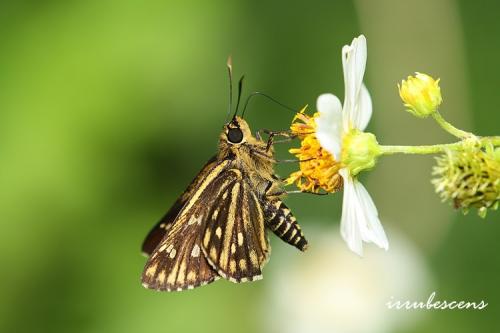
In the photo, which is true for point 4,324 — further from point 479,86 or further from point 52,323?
point 479,86

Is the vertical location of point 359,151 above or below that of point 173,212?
below

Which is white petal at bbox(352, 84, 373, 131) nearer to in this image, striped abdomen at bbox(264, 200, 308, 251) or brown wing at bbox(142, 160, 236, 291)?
striped abdomen at bbox(264, 200, 308, 251)

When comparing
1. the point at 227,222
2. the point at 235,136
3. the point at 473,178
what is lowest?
the point at 473,178

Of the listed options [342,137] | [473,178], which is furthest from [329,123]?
[473,178]

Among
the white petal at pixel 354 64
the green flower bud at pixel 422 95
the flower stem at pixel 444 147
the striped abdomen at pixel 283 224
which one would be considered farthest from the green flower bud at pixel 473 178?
the striped abdomen at pixel 283 224

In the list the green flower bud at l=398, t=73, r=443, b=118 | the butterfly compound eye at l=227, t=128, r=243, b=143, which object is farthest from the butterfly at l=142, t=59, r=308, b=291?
the green flower bud at l=398, t=73, r=443, b=118

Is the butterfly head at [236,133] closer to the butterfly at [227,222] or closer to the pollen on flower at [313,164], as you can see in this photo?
the butterfly at [227,222]

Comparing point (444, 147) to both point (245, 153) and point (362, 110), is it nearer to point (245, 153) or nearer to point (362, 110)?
point (362, 110)
